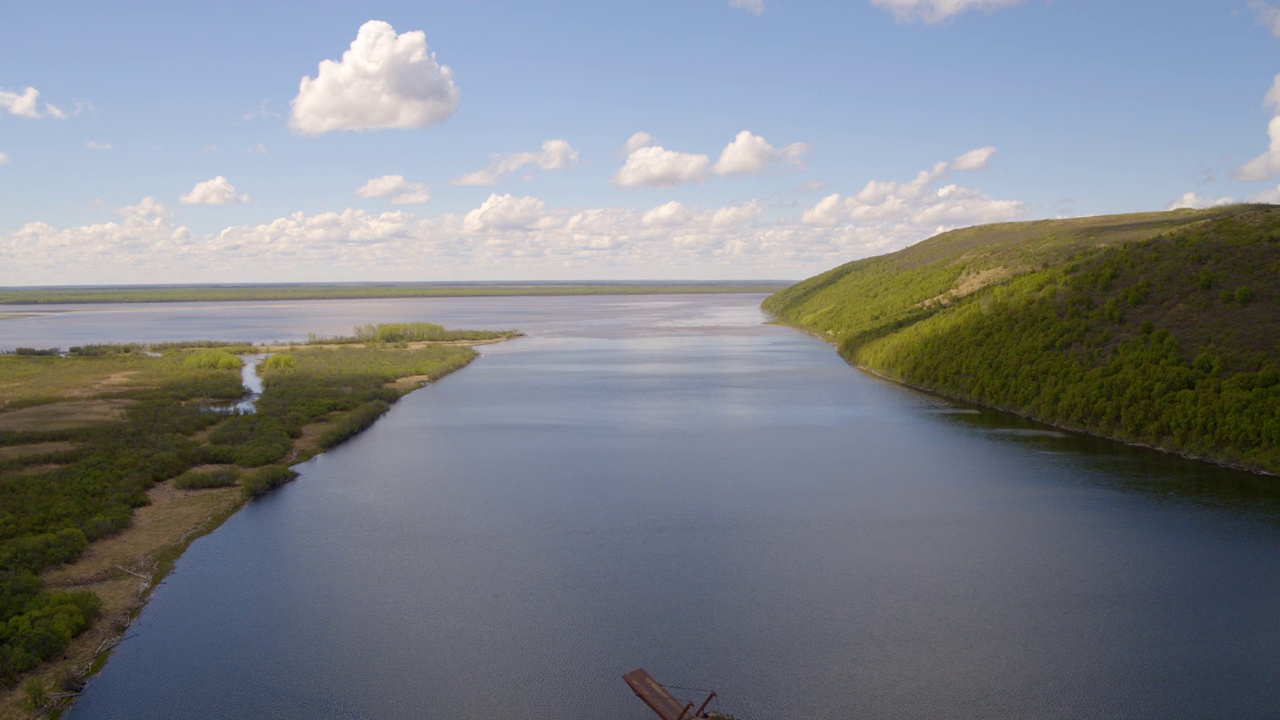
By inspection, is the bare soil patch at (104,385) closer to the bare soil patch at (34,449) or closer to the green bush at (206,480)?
the bare soil patch at (34,449)

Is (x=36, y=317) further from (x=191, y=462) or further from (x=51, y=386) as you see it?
(x=191, y=462)

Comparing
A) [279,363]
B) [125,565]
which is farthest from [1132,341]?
[279,363]

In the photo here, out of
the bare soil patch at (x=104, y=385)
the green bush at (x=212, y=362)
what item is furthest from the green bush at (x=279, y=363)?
the bare soil patch at (x=104, y=385)

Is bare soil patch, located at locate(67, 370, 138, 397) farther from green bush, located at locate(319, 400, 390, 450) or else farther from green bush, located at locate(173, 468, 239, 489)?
green bush, located at locate(173, 468, 239, 489)

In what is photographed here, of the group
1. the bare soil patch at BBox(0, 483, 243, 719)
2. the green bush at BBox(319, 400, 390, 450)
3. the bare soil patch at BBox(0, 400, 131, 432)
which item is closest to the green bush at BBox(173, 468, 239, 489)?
the bare soil patch at BBox(0, 483, 243, 719)

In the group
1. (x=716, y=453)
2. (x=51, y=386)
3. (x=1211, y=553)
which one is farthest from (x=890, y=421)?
(x=51, y=386)

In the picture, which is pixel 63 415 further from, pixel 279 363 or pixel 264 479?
pixel 279 363
